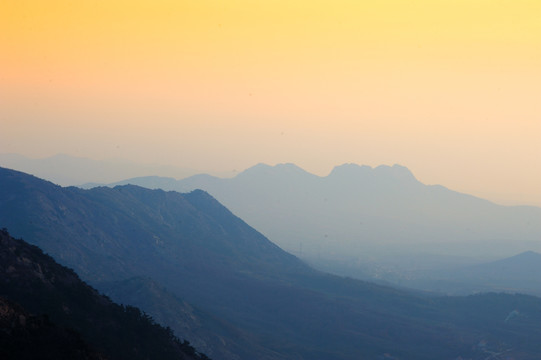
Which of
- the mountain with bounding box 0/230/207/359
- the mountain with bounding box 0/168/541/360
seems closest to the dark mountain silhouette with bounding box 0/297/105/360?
the mountain with bounding box 0/230/207/359

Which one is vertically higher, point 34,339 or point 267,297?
point 267,297

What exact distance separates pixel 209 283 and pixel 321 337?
38702mm

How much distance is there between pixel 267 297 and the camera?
158m

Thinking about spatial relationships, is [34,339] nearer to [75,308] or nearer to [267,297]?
[75,308]

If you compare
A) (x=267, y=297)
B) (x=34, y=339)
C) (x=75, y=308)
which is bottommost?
(x=75, y=308)

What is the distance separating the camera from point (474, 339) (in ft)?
452

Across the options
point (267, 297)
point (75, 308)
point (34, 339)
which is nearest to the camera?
point (34, 339)

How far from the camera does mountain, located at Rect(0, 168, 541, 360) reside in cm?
13162

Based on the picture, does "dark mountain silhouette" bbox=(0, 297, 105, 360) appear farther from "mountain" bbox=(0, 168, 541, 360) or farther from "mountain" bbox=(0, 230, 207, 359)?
"mountain" bbox=(0, 168, 541, 360)

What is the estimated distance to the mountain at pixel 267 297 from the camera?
131625 millimetres

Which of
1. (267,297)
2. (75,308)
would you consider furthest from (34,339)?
(267,297)

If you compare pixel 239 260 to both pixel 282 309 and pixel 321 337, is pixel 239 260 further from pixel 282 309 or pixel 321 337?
pixel 321 337

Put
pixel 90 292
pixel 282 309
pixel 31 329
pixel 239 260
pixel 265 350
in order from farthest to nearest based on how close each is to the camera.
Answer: pixel 239 260, pixel 282 309, pixel 265 350, pixel 90 292, pixel 31 329

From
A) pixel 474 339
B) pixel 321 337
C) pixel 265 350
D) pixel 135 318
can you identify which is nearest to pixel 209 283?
pixel 321 337
